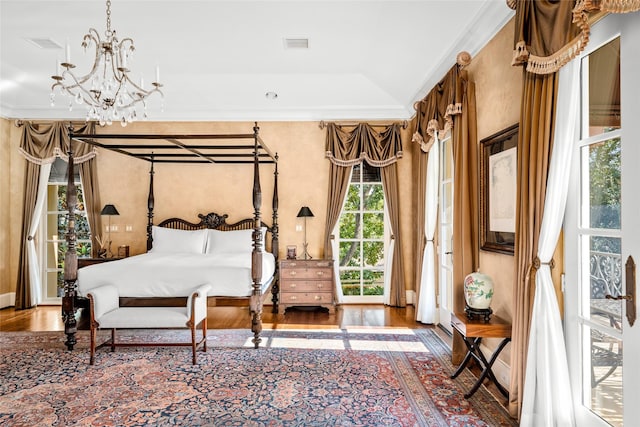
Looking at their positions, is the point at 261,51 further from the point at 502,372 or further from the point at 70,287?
the point at 502,372

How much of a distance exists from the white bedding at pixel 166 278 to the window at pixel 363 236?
7.67 feet

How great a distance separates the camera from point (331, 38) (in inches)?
167

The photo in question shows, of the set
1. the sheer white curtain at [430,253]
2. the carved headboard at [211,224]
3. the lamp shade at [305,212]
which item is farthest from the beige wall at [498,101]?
the carved headboard at [211,224]

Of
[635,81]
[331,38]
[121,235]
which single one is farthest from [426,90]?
[121,235]

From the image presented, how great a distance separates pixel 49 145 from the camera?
20.2 feet

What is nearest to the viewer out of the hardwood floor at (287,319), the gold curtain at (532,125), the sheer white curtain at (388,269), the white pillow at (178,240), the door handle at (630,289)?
the door handle at (630,289)

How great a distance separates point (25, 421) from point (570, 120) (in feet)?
13.1

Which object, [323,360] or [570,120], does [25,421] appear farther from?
[570,120]

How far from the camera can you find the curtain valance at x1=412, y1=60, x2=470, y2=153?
379 cm

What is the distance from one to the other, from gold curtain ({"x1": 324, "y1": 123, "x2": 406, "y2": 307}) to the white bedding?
2.13m

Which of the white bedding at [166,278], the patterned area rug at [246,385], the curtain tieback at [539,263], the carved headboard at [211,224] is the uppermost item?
the carved headboard at [211,224]

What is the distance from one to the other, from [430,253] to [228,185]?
3339 mm

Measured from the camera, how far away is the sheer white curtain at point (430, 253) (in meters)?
5.01

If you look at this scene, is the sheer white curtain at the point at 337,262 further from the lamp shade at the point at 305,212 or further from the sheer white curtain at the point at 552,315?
the sheer white curtain at the point at 552,315
